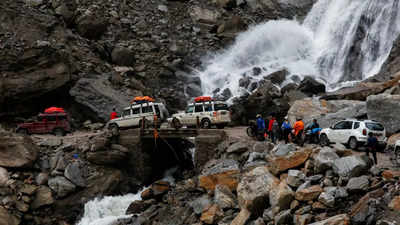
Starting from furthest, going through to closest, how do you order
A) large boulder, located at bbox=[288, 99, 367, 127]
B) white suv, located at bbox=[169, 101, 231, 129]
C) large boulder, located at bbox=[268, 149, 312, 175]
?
1. white suv, located at bbox=[169, 101, 231, 129]
2. large boulder, located at bbox=[288, 99, 367, 127]
3. large boulder, located at bbox=[268, 149, 312, 175]

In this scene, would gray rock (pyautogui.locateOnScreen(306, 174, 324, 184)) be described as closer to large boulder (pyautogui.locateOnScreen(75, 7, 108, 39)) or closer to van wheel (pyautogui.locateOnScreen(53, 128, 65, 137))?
van wheel (pyautogui.locateOnScreen(53, 128, 65, 137))

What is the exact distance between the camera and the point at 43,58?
1176 inches

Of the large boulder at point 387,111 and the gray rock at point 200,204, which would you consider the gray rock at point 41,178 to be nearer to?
the gray rock at point 200,204

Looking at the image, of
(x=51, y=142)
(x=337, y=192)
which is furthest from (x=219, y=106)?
(x=337, y=192)

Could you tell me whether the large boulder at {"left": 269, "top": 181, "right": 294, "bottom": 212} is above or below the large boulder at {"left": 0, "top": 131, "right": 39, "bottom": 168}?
below

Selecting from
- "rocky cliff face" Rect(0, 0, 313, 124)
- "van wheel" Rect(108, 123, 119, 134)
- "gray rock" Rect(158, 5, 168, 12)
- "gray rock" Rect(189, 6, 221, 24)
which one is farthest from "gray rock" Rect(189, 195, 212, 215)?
"gray rock" Rect(158, 5, 168, 12)

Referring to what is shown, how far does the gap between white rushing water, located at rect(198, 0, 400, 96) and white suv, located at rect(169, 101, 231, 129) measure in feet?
42.3

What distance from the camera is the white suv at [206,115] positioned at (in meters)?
23.2

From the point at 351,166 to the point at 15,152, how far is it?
1657 cm

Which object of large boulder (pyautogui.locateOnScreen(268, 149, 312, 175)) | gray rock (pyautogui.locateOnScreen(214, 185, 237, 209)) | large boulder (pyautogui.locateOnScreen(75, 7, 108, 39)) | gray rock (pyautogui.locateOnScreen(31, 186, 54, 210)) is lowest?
gray rock (pyautogui.locateOnScreen(31, 186, 54, 210))

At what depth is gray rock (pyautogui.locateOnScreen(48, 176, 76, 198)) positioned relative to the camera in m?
19.1

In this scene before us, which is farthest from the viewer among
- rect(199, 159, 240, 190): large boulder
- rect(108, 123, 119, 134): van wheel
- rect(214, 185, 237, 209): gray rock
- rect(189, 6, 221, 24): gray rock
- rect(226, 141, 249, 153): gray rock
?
rect(189, 6, 221, 24): gray rock

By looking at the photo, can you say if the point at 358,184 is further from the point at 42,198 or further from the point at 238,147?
the point at 42,198

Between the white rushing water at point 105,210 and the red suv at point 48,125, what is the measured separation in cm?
733
